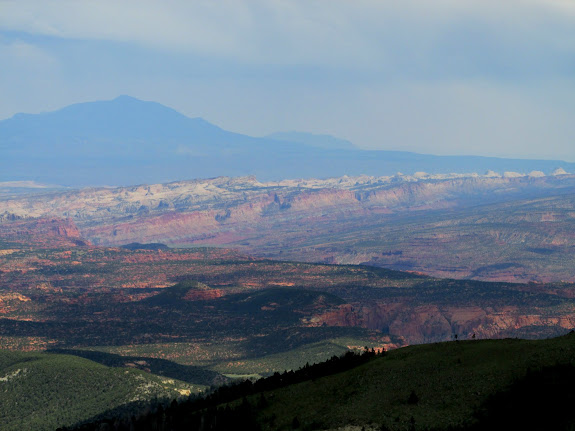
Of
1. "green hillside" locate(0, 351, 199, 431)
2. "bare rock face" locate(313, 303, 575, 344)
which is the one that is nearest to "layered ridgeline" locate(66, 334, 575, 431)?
"green hillside" locate(0, 351, 199, 431)

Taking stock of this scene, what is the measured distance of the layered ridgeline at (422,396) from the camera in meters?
38.0

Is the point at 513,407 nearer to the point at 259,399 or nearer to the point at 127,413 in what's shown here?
the point at 259,399

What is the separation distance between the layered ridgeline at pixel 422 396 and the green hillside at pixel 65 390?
13.0 m

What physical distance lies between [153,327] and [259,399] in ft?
272

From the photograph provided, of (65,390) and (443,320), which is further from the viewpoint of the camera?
(443,320)

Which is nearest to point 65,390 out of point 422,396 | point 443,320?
point 422,396

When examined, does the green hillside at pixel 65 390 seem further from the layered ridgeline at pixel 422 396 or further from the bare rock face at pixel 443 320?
the bare rock face at pixel 443 320

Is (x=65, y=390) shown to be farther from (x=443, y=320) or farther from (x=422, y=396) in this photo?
(x=443, y=320)

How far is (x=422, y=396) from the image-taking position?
42.1 meters

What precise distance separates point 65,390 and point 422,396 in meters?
44.3

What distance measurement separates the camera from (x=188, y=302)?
155875mm

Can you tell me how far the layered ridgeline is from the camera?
3797cm

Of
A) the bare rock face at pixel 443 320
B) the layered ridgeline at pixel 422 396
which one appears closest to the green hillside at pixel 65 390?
the layered ridgeline at pixel 422 396

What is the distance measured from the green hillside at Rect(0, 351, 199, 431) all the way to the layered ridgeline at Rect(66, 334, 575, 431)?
13.0 metres
